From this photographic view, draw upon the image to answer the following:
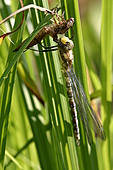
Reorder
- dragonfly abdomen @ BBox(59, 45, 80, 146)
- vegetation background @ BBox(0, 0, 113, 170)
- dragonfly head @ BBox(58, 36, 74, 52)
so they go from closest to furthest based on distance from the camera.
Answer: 1. vegetation background @ BBox(0, 0, 113, 170)
2. dragonfly head @ BBox(58, 36, 74, 52)
3. dragonfly abdomen @ BBox(59, 45, 80, 146)

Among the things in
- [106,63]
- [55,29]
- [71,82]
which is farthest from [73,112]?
[55,29]

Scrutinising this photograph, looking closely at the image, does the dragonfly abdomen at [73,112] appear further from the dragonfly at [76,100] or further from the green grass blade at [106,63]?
the green grass blade at [106,63]

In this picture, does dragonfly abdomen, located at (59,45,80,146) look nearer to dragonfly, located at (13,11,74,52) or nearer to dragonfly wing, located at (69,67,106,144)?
dragonfly wing, located at (69,67,106,144)

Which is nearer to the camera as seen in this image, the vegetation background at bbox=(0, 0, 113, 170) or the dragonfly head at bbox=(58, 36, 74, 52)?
the vegetation background at bbox=(0, 0, 113, 170)

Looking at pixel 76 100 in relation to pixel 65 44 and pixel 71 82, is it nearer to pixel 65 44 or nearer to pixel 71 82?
pixel 71 82

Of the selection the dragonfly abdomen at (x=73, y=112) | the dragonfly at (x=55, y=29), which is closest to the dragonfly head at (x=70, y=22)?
the dragonfly at (x=55, y=29)

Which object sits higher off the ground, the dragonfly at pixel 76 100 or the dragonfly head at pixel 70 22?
the dragonfly head at pixel 70 22

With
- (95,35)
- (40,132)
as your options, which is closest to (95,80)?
(40,132)

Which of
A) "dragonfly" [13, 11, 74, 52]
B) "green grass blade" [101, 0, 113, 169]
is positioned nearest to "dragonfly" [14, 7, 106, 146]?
"dragonfly" [13, 11, 74, 52]

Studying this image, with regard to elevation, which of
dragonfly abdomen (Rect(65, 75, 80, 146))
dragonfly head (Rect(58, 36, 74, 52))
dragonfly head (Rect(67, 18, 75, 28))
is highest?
dragonfly head (Rect(67, 18, 75, 28))
